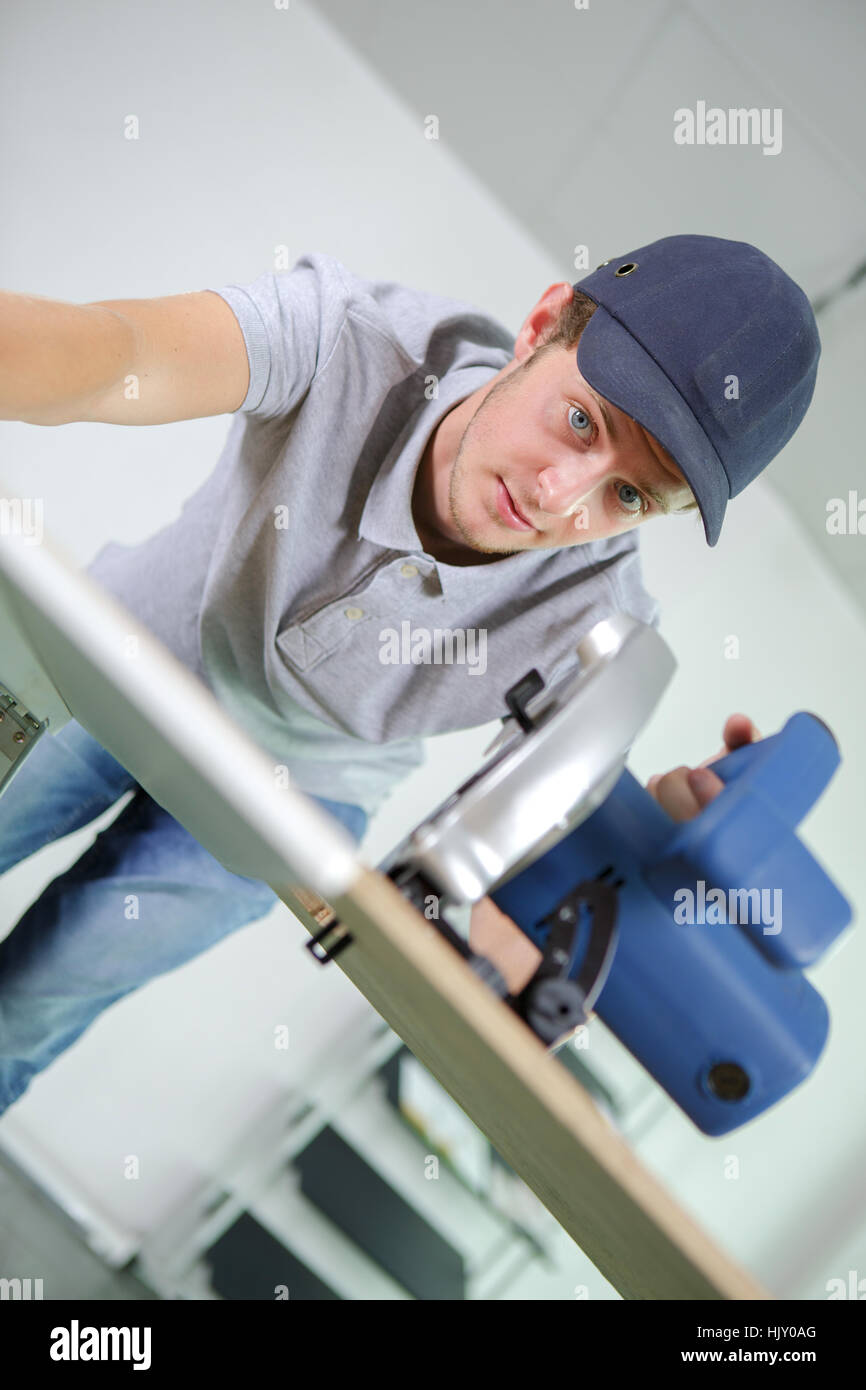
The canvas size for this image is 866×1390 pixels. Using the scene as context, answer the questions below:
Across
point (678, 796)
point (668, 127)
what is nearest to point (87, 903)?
point (678, 796)

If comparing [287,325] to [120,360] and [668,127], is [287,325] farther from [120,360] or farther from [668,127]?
[668,127]

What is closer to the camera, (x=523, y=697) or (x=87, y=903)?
(x=523, y=697)

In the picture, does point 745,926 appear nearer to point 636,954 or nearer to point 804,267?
point 636,954

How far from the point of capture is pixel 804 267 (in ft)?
5.91

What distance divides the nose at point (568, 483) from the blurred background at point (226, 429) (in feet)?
3.59

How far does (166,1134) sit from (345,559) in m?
1.36

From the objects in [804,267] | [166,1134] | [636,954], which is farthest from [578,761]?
[166,1134]

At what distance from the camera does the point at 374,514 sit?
1.14 metres

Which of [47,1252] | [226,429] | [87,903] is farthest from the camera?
[226,429]

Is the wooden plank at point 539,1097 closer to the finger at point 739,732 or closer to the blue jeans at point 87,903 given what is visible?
the finger at point 739,732

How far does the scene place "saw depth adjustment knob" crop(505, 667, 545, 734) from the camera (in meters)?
0.80

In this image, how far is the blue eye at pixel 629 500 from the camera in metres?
1.04

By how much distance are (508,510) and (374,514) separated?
0.16 metres
